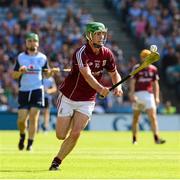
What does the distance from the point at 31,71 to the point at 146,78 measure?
4.96 meters

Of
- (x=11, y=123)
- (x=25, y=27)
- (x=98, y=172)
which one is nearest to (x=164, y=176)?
(x=98, y=172)

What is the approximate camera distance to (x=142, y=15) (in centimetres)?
4000

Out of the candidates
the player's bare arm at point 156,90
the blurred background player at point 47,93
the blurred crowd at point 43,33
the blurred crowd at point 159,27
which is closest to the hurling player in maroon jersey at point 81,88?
the player's bare arm at point 156,90

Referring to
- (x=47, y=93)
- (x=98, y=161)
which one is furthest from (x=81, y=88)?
(x=47, y=93)

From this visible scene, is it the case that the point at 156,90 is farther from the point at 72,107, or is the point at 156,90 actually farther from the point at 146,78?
the point at 72,107

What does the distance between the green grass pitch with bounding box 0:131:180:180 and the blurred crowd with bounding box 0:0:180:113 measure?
33.7 ft

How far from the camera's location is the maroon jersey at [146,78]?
80.8 feet

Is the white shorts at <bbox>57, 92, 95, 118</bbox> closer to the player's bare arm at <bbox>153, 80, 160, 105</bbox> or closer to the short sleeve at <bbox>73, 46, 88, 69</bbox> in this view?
the short sleeve at <bbox>73, 46, 88, 69</bbox>

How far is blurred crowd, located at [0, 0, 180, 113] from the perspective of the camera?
34688mm

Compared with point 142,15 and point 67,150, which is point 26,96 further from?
point 142,15

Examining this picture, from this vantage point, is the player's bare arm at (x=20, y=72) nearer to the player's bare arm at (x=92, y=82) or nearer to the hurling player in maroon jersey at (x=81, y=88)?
the hurling player in maroon jersey at (x=81, y=88)

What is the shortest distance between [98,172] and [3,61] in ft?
67.9

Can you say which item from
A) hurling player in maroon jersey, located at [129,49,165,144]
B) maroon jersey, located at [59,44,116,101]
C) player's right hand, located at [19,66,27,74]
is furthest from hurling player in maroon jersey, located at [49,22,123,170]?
hurling player in maroon jersey, located at [129,49,165,144]

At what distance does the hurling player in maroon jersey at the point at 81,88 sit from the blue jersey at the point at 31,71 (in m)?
5.70
